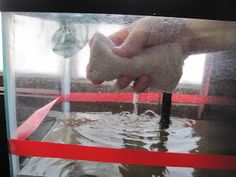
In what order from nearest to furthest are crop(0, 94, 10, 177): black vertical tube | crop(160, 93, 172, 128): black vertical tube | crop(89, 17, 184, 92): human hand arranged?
crop(89, 17, 184, 92): human hand < crop(160, 93, 172, 128): black vertical tube < crop(0, 94, 10, 177): black vertical tube

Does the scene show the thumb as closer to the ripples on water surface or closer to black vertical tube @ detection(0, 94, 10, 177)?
the ripples on water surface

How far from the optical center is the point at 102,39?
514mm

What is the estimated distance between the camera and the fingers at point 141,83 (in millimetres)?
535

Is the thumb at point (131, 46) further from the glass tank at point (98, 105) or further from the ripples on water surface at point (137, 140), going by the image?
the ripples on water surface at point (137, 140)

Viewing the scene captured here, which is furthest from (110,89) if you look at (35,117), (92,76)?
(35,117)

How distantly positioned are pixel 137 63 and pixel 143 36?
0.05 m

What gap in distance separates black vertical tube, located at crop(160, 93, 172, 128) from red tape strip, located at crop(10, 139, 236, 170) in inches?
4.2

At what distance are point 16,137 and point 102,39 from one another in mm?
275

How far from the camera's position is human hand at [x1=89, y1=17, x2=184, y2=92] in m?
0.50

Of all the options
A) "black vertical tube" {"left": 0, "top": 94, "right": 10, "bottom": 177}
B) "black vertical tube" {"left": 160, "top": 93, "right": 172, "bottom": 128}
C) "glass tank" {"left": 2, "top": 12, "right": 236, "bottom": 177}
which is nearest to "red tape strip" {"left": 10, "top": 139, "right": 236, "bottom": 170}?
"glass tank" {"left": 2, "top": 12, "right": 236, "bottom": 177}

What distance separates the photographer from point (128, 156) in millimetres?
545

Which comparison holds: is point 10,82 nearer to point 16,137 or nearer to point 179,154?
point 16,137

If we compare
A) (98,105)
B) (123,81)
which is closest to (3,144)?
(98,105)

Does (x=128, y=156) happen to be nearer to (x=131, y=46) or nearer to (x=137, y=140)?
(x=137, y=140)
